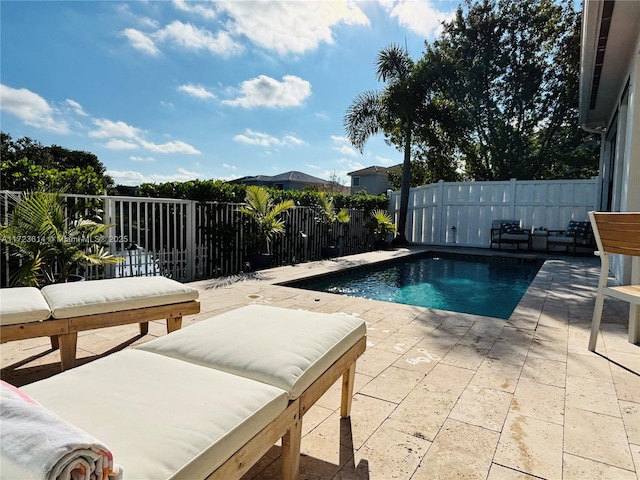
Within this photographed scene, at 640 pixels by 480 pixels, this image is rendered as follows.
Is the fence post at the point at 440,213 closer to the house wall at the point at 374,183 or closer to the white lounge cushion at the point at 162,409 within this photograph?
the white lounge cushion at the point at 162,409

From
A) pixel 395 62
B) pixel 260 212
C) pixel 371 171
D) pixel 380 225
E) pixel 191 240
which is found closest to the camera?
pixel 191 240

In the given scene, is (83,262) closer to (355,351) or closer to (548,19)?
(355,351)

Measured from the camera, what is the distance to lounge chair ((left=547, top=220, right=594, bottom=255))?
31.9 feet

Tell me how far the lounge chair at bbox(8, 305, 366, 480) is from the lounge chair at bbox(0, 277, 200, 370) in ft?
3.33

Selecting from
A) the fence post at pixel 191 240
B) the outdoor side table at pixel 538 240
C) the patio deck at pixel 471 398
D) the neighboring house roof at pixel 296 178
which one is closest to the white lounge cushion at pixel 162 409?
the patio deck at pixel 471 398

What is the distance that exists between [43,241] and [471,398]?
415 cm

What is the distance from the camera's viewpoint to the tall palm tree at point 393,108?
40.0 feet

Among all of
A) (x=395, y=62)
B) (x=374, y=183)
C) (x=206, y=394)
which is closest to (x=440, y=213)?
(x=395, y=62)

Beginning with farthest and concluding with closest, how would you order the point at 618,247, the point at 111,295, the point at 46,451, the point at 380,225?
1. the point at 380,225
2. the point at 618,247
3. the point at 111,295
4. the point at 46,451

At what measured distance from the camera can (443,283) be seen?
23.6 feet

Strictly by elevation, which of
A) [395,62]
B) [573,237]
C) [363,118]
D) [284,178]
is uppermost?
[395,62]

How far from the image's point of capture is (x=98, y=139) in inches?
516

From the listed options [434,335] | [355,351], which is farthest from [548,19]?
[355,351]

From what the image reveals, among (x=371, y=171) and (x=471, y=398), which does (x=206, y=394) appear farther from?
(x=371, y=171)
